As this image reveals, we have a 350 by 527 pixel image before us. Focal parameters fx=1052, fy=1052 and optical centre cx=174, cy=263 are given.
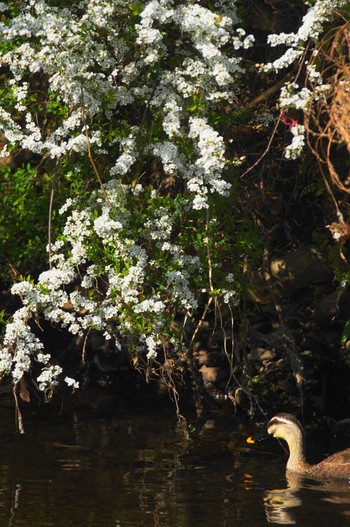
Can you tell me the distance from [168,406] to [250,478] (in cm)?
394

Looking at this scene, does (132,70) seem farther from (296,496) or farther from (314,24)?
(296,496)

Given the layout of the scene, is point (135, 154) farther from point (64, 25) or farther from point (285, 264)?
point (285, 264)

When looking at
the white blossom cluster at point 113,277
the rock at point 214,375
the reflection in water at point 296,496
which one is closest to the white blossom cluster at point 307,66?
the white blossom cluster at point 113,277

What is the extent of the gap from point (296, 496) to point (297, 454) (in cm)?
141

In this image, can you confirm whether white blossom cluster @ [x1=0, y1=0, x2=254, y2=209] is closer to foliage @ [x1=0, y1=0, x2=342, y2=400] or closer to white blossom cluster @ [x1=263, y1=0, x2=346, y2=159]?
foliage @ [x1=0, y1=0, x2=342, y2=400]

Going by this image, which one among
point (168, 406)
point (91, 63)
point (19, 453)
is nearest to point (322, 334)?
point (168, 406)

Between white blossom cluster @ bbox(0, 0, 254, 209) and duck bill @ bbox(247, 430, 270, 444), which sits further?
duck bill @ bbox(247, 430, 270, 444)

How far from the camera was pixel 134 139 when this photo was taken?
1142 cm

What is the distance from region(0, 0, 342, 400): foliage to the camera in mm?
10672

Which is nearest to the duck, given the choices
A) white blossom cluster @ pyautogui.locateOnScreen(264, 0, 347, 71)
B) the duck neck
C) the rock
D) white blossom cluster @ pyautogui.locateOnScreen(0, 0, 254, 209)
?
the duck neck

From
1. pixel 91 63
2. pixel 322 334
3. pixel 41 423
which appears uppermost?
pixel 91 63

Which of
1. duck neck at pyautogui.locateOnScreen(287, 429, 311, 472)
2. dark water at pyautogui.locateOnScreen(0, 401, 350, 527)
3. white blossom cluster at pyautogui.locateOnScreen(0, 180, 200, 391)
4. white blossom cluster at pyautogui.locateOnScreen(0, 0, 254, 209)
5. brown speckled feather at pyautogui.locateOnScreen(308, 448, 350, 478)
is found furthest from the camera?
duck neck at pyautogui.locateOnScreen(287, 429, 311, 472)

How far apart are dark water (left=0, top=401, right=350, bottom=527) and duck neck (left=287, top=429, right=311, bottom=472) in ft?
0.60

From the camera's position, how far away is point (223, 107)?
11.8 metres
